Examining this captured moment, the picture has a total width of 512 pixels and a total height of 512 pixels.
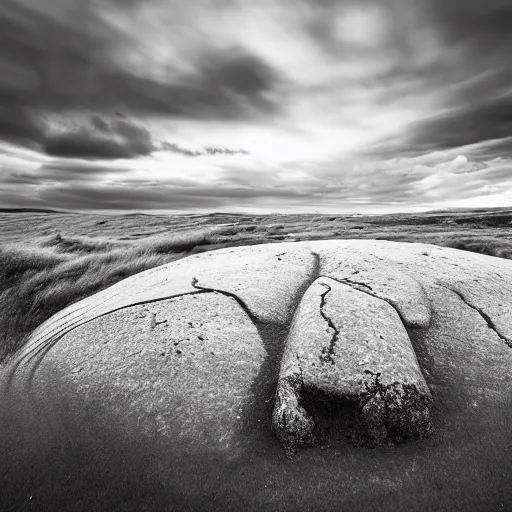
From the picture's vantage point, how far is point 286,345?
3.33m

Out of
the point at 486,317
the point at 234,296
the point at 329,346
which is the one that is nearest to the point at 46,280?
the point at 234,296

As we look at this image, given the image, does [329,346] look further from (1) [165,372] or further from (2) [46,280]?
(2) [46,280]

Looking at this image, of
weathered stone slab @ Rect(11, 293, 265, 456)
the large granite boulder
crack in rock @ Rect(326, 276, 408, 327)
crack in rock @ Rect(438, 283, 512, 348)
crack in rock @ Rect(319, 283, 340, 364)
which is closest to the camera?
the large granite boulder

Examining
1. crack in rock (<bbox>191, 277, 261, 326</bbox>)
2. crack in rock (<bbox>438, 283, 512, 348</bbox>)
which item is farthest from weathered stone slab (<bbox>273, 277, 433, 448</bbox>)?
crack in rock (<bbox>438, 283, 512, 348</bbox>)

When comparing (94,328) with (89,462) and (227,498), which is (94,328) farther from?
(227,498)

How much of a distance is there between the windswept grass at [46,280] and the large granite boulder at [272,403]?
6.25ft

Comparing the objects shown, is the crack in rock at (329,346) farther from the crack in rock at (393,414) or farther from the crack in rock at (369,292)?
the crack in rock at (369,292)

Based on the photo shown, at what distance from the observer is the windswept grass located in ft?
18.9

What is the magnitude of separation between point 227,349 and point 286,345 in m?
0.60

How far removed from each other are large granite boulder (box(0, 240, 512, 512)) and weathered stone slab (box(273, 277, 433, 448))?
12mm

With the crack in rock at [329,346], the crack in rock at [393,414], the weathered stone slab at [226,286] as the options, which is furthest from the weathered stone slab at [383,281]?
the crack in rock at [393,414]

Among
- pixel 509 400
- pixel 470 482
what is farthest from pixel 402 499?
pixel 509 400

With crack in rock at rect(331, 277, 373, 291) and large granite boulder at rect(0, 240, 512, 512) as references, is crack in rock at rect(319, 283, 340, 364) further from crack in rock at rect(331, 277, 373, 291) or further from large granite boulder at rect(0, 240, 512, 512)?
crack in rock at rect(331, 277, 373, 291)

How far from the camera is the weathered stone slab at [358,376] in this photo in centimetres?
252
